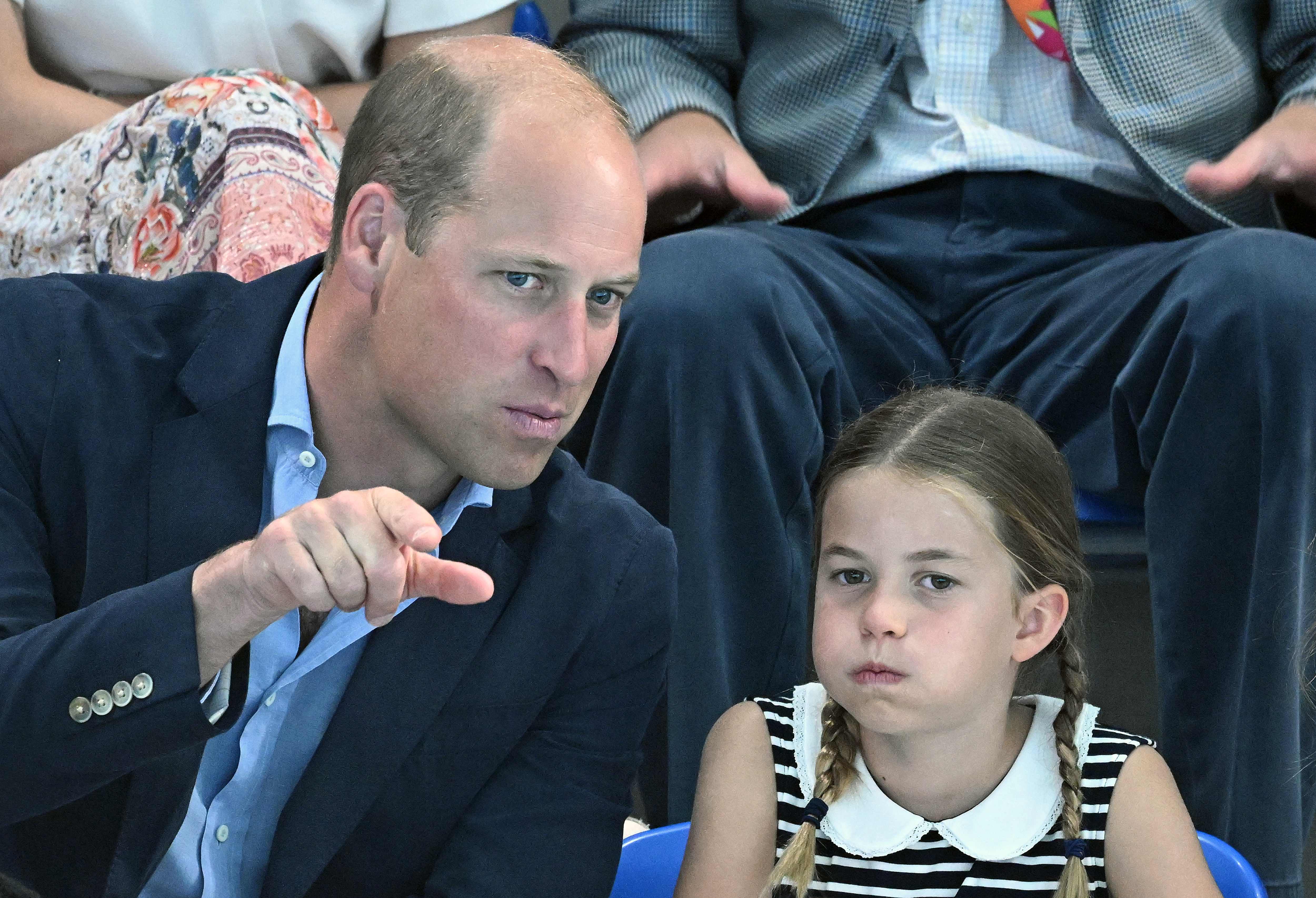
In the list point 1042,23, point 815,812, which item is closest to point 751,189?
point 1042,23

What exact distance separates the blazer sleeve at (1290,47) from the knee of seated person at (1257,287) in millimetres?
327

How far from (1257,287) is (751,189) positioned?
55 cm

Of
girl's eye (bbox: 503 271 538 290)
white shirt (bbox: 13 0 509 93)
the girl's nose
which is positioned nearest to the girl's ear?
the girl's nose

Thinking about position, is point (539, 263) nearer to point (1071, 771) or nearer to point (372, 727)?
point (372, 727)

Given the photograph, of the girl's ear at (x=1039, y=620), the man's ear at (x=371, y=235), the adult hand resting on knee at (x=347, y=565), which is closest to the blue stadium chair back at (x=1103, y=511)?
the girl's ear at (x=1039, y=620)

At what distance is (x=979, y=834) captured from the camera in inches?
50.2

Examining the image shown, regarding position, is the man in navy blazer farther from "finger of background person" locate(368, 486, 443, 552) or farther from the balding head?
"finger of background person" locate(368, 486, 443, 552)

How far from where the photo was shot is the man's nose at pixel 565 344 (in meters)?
1.11

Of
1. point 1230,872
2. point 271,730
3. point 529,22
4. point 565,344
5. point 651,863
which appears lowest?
point 651,863

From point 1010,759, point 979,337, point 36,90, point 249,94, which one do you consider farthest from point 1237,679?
point 36,90

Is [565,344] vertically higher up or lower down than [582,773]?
higher up

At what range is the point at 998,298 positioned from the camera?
173 centimetres

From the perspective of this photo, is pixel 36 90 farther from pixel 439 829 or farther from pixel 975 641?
pixel 975 641

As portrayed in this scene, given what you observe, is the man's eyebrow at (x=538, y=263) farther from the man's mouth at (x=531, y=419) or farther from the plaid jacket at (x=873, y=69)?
the plaid jacket at (x=873, y=69)
